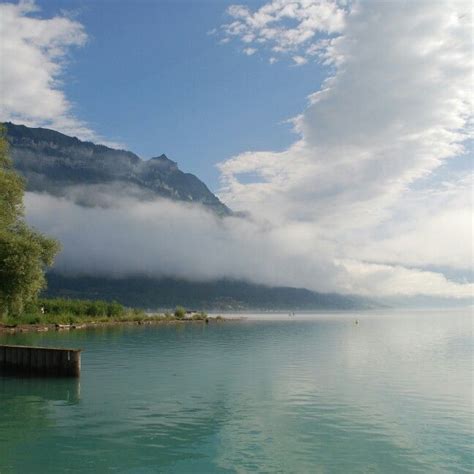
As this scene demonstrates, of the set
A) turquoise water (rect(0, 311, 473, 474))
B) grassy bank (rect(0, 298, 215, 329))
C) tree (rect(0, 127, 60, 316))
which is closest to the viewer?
turquoise water (rect(0, 311, 473, 474))

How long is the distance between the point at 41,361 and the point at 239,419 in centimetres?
2199

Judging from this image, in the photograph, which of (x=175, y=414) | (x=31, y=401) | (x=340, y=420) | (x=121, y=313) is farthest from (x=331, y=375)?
(x=121, y=313)

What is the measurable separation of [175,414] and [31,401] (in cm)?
1063

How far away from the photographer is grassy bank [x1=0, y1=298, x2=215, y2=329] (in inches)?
4117

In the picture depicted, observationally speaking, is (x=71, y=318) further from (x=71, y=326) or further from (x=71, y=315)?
(x=71, y=326)

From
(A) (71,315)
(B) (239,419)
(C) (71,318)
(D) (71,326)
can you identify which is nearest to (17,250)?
(B) (239,419)

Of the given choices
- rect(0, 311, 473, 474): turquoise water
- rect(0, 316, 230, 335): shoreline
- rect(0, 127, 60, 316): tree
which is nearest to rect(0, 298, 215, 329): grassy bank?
rect(0, 316, 230, 335): shoreline

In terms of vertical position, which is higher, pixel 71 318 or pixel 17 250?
pixel 17 250

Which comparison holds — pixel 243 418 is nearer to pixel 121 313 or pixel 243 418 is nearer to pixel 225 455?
pixel 225 455

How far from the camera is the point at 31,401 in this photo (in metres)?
33.5

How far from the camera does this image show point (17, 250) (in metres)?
44.2

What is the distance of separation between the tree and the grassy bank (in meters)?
53.8

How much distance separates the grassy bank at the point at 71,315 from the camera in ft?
343

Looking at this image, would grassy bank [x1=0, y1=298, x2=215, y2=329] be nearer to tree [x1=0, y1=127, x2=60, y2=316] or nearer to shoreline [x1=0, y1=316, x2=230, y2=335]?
shoreline [x1=0, y1=316, x2=230, y2=335]
